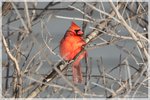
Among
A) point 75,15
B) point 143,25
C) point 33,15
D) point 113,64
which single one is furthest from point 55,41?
point 143,25

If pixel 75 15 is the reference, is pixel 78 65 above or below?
below

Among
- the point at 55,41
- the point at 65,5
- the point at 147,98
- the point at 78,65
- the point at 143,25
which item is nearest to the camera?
the point at 147,98

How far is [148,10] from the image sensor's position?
2.75 meters

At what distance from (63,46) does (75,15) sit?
0.60m

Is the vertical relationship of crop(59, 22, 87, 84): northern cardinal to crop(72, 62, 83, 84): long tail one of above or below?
above

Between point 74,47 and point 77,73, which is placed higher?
point 74,47

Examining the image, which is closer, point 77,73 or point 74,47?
point 77,73

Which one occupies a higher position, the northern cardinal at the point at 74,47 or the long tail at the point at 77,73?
the northern cardinal at the point at 74,47

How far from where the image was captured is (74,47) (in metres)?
3.14

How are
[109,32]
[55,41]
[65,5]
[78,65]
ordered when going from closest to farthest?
[109,32] < [78,65] < [65,5] < [55,41]

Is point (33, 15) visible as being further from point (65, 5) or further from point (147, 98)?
point (147, 98)

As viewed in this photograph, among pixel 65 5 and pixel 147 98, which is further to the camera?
pixel 65 5

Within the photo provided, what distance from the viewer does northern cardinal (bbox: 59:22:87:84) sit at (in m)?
2.96

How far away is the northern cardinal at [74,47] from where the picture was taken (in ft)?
9.71
